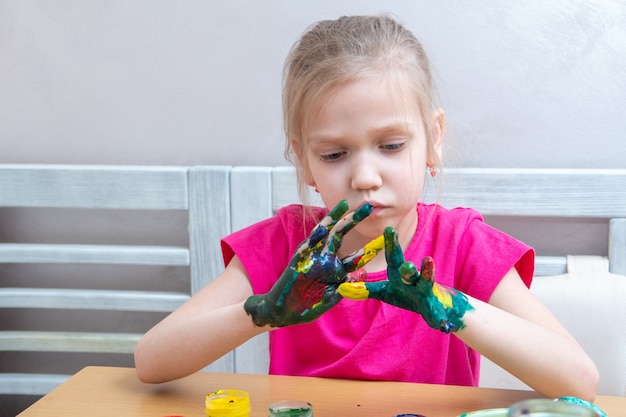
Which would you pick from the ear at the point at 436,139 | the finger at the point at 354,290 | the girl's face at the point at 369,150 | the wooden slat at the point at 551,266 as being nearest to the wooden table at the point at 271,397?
the finger at the point at 354,290

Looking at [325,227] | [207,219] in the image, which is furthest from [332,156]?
[207,219]

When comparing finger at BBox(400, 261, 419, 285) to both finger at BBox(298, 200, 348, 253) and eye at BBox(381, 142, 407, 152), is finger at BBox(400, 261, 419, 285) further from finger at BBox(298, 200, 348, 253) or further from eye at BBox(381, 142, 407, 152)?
eye at BBox(381, 142, 407, 152)

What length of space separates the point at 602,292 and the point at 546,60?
518mm

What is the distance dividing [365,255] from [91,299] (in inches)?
40.3

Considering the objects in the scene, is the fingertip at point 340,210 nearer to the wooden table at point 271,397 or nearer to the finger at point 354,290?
the finger at point 354,290

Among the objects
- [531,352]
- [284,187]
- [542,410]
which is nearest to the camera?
[542,410]

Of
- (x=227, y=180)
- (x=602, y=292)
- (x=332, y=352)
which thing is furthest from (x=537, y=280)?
(x=227, y=180)

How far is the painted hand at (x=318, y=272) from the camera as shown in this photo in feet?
2.69

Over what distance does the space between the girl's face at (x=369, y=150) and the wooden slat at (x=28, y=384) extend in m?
1.04

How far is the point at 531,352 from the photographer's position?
88 centimetres

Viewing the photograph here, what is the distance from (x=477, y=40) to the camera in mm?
1508

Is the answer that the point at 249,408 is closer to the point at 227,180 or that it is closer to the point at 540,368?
the point at 540,368

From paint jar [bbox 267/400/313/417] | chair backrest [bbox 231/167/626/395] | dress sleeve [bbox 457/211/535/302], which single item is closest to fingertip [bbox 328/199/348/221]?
paint jar [bbox 267/400/313/417]

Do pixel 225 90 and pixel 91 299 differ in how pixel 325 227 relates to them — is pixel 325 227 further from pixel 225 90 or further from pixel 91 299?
pixel 91 299
